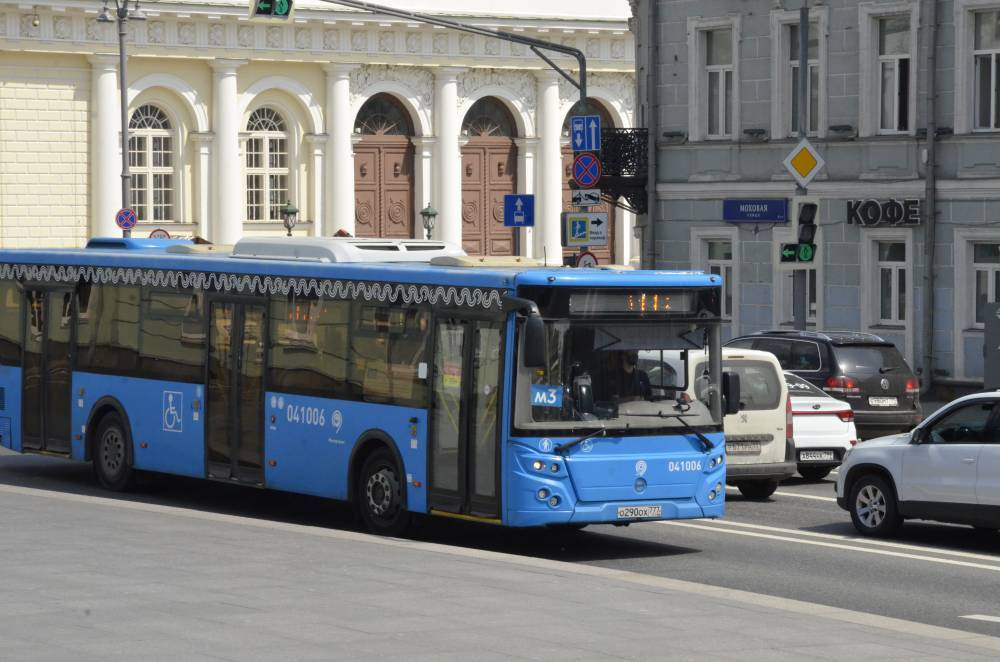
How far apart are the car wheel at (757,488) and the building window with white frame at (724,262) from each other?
1742cm

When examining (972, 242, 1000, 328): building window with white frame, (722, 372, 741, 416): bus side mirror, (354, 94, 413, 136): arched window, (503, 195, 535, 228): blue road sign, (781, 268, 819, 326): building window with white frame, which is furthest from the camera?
(354, 94, 413, 136): arched window

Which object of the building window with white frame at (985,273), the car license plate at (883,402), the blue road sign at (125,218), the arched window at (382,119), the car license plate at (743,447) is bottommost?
the car license plate at (743,447)

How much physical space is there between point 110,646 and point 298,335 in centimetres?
875

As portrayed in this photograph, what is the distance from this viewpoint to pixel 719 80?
39.4 metres

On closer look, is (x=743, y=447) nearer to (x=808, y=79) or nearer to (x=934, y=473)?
(x=934, y=473)

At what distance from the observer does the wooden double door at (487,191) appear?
77.6 metres

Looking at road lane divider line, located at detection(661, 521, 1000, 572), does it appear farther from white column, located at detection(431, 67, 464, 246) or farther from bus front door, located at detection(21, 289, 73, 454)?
white column, located at detection(431, 67, 464, 246)

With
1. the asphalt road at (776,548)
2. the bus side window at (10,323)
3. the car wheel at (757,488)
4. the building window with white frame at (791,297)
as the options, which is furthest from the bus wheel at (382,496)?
the building window with white frame at (791,297)

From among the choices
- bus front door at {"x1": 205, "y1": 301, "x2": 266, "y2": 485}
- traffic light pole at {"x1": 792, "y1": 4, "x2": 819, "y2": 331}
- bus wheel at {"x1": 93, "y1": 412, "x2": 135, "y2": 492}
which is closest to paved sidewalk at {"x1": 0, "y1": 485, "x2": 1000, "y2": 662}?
bus front door at {"x1": 205, "y1": 301, "x2": 266, "y2": 485}

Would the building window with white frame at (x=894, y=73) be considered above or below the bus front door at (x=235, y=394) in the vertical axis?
above

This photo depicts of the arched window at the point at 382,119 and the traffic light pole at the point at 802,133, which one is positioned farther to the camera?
the arched window at the point at 382,119

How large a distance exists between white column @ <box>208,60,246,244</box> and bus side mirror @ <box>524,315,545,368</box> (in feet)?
180

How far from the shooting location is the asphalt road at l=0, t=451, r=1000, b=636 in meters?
14.9

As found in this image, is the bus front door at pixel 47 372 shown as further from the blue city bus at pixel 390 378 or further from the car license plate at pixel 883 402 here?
the car license plate at pixel 883 402
